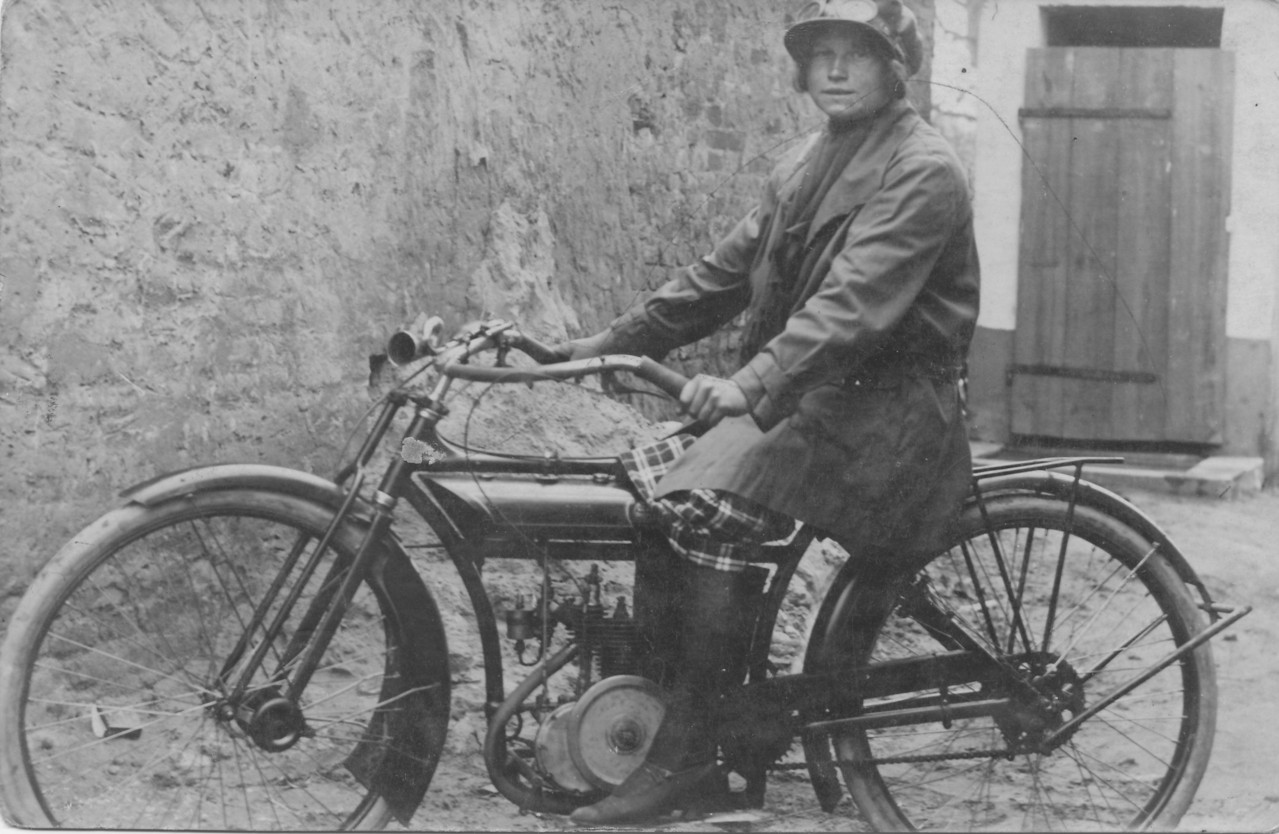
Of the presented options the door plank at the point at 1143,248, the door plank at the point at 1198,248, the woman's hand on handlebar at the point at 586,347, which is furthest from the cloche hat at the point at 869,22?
the door plank at the point at 1143,248

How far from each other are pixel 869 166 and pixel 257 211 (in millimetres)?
1740

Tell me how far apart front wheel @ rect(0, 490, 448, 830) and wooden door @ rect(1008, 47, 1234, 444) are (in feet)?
14.8

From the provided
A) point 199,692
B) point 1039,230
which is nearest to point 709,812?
point 199,692

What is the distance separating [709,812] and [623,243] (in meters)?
2.54

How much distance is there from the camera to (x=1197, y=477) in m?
6.19

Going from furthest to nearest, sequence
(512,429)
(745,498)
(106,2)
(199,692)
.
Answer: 1. (512,429)
2. (106,2)
3. (745,498)
4. (199,692)

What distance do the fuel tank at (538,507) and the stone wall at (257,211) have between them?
1.00 metres

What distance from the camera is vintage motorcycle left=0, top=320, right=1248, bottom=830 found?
2.89m

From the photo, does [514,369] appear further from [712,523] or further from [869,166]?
[869,166]

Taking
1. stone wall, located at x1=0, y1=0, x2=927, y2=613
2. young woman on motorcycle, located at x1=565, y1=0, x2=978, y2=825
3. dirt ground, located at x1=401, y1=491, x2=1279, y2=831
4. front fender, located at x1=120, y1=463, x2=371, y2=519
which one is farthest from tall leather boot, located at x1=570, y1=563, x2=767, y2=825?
stone wall, located at x1=0, y1=0, x2=927, y2=613

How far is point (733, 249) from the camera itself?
135 inches

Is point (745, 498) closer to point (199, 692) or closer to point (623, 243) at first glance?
point (199, 692)

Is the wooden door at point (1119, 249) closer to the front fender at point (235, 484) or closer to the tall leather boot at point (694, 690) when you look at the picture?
the tall leather boot at point (694, 690)

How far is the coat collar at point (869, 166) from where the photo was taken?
3.07 meters
